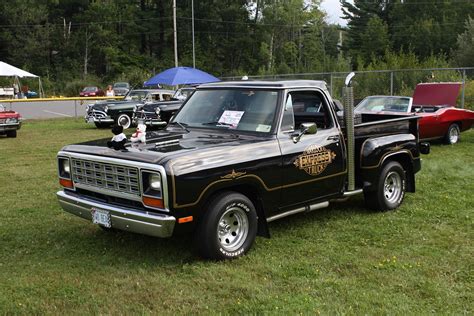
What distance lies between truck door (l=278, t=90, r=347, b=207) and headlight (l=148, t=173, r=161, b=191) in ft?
Result: 4.90

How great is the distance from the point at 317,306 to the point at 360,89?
20.6 m

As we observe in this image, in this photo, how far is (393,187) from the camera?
7238 mm

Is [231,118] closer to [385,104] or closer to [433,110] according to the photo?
[385,104]

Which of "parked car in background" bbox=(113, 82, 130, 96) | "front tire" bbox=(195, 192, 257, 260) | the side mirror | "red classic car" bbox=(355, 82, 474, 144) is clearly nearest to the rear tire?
"red classic car" bbox=(355, 82, 474, 144)

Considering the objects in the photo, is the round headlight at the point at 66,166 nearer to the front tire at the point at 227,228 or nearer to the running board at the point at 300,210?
the front tire at the point at 227,228

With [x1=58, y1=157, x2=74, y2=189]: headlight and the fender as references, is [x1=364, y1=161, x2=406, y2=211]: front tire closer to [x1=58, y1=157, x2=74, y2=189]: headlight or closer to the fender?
the fender

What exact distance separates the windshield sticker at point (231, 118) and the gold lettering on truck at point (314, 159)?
0.82m

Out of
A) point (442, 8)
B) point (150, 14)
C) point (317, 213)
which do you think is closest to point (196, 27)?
point (150, 14)

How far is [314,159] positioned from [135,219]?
7.20 ft

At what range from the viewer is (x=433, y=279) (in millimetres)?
4703

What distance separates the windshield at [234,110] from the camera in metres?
5.80

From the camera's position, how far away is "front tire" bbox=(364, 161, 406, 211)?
6.85 meters

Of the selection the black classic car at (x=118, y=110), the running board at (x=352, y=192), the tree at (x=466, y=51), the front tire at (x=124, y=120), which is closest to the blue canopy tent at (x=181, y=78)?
the black classic car at (x=118, y=110)

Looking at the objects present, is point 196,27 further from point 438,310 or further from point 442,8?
point 438,310
